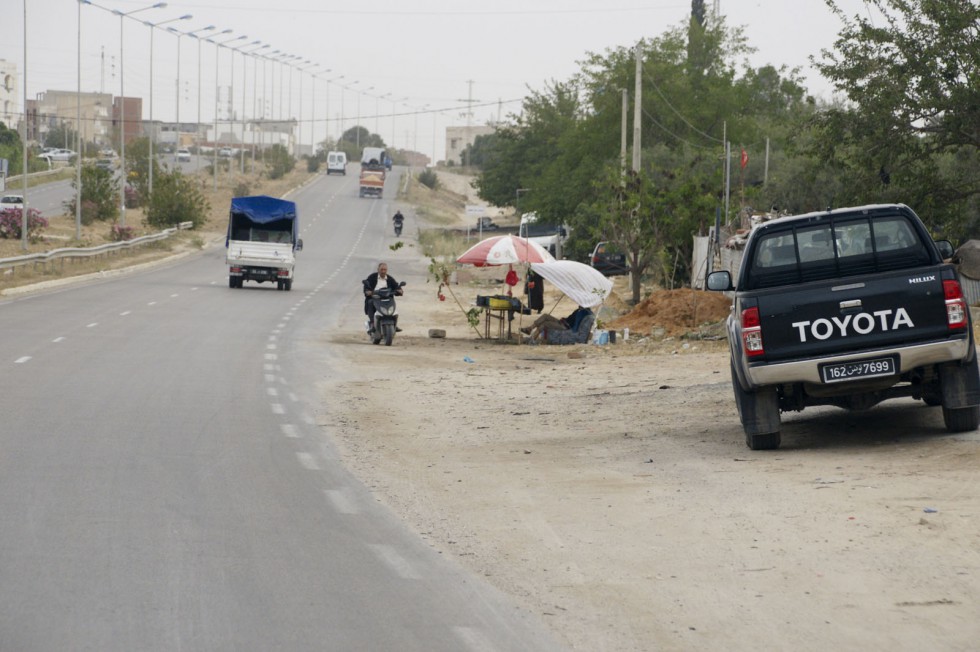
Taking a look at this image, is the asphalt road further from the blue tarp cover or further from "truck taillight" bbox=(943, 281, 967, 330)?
the blue tarp cover

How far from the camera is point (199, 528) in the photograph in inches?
351

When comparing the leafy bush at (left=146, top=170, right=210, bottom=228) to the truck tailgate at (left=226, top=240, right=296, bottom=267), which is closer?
the truck tailgate at (left=226, top=240, right=296, bottom=267)

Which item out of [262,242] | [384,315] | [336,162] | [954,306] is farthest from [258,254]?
[336,162]

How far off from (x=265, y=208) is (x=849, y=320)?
41047mm

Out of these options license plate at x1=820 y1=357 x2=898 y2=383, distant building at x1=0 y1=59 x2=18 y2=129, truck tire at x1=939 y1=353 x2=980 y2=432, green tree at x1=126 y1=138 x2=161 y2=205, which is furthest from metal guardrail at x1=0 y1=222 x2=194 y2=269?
distant building at x1=0 y1=59 x2=18 y2=129

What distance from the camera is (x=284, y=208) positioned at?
167 ft

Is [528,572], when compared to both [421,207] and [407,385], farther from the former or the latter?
[421,207]

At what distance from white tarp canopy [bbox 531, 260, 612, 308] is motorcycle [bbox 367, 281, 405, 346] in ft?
10.4

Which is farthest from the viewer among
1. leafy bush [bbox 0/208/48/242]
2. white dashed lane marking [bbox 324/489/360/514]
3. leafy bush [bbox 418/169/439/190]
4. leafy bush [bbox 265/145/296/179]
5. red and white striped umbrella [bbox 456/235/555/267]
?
leafy bush [bbox 418/169/439/190]

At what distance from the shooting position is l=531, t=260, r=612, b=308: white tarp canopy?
28.0 m

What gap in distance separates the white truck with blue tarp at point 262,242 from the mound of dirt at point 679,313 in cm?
1954

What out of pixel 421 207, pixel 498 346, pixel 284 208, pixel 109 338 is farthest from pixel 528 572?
pixel 421 207

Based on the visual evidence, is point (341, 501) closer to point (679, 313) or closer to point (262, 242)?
point (679, 313)

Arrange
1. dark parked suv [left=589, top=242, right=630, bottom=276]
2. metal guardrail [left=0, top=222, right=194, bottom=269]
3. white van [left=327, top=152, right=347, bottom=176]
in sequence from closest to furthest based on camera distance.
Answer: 1. metal guardrail [left=0, top=222, right=194, bottom=269]
2. dark parked suv [left=589, top=242, right=630, bottom=276]
3. white van [left=327, top=152, right=347, bottom=176]
